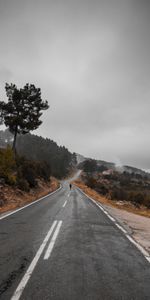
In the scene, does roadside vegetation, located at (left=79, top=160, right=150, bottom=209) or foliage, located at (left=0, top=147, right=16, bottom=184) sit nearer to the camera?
foliage, located at (left=0, top=147, right=16, bottom=184)

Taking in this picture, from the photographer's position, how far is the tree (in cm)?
3059

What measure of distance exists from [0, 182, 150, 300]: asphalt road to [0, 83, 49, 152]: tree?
2487cm

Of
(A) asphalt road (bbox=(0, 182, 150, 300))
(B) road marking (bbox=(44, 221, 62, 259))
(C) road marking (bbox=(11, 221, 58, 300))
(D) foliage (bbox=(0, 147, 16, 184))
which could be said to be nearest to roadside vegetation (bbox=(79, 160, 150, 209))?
(D) foliage (bbox=(0, 147, 16, 184))

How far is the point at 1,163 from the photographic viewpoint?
18.6 m

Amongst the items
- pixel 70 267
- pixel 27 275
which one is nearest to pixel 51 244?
pixel 70 267

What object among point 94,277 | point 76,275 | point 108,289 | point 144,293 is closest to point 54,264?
point 76,275

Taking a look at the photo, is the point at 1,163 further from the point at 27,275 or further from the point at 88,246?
the point at 27,275

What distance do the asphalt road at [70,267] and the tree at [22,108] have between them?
2487 centimetres

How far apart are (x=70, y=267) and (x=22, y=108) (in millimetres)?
29166

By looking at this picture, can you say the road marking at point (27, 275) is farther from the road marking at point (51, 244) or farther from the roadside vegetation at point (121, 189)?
the roadside vegetation at point (121, 189)

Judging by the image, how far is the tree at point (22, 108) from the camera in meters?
30.6

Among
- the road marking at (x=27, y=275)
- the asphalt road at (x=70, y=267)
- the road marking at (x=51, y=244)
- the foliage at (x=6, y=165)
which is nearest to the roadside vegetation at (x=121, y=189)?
the foliage at (x=6, y=165)

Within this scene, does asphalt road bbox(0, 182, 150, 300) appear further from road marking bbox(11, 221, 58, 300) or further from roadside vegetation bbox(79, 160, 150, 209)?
roadside vegetation bbox(79, 160, 150, 209)

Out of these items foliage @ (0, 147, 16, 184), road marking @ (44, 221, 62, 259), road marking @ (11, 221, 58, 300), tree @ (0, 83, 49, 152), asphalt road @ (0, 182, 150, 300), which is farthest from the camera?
tree @ (0, 83, 49, 152)
